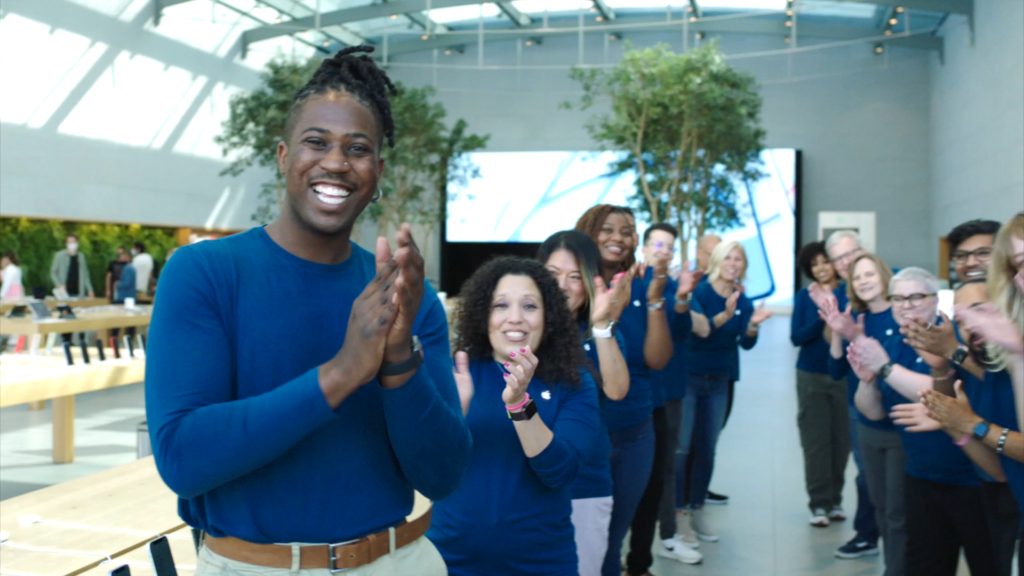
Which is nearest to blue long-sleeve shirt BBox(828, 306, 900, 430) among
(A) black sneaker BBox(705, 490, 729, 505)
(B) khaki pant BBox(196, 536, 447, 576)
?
(A) black sneaker BBox(705, 490, 729, 505)

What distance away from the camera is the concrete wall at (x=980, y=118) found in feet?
39.1

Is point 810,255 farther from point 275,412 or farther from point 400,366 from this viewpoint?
point 275,412

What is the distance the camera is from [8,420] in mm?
7910

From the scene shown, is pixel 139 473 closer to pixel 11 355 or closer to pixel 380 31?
pixel 11 355

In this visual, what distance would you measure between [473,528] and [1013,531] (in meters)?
1.88

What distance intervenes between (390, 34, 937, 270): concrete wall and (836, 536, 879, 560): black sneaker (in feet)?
58.2

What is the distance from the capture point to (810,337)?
16.7ft

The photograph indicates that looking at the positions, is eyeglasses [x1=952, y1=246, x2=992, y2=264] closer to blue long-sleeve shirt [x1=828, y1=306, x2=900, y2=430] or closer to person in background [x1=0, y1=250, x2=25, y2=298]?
blue long-sleeve shirt [x1=828, y1=306, x2=900, y2=430]

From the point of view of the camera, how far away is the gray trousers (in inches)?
141

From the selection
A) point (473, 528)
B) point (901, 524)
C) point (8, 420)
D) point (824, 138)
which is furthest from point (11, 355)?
point (824, 138)

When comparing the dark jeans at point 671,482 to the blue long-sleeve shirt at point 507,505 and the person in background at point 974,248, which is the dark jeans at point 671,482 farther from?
the blue long-sleeve shirt at point 507,505

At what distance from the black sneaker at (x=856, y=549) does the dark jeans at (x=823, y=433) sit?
1.80 ft

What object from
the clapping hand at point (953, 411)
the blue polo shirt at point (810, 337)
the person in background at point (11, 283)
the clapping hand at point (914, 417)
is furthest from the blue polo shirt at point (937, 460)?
the person in background at point (11, 283)

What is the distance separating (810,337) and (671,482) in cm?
132
